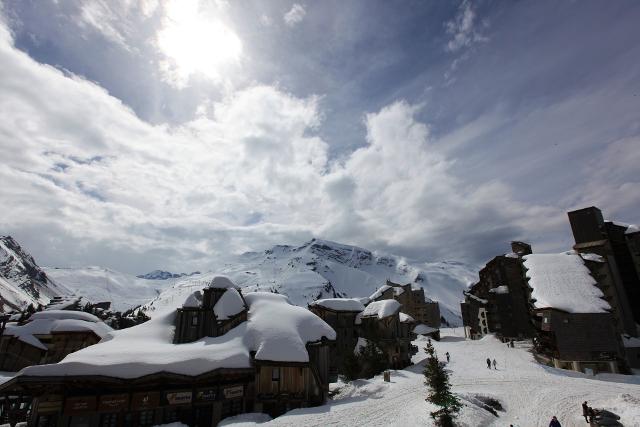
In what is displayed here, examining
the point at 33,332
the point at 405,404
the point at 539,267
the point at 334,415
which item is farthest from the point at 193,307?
the point at 539,267

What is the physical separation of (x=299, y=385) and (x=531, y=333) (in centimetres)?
5018

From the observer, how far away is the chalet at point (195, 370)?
23094 millimetres

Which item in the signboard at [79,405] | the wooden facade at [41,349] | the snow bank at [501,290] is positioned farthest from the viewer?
the snow bank at [501,290]

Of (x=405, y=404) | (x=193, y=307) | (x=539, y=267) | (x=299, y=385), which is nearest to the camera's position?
(x=405, y=404)

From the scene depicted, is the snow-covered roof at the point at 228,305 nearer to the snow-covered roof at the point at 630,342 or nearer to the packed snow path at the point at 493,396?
the packed snow path at the point at 493,396

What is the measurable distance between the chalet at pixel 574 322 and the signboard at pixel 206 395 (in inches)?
1463

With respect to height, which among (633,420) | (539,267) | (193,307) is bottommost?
(633,420)

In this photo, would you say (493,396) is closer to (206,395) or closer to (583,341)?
(583,341)

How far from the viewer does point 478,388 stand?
98.3ft

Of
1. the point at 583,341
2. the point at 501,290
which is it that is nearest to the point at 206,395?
the point at 583,341

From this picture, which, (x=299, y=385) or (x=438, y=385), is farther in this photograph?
(x=299, y=385)

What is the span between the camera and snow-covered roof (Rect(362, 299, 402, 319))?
49.8 metres

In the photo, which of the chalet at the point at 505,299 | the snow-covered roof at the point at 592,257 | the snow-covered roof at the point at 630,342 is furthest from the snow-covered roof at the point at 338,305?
the snow-covered roof at the point at 630,342

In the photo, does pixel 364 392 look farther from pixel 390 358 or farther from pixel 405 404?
pixel 390 358
